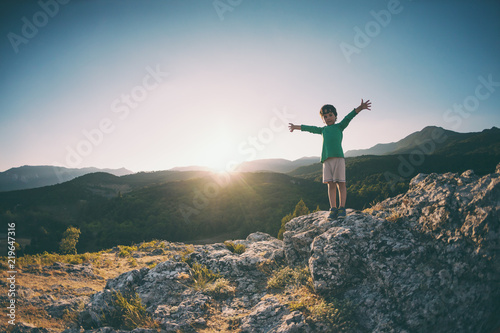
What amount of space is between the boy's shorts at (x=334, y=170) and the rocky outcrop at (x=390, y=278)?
1291 millimetres

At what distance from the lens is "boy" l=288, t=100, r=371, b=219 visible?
5777 millimetres

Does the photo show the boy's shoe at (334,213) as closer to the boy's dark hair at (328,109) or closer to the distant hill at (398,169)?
the boy's dark hair at (328,109)

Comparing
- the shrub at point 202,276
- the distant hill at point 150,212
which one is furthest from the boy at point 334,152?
the distant hill at point 150,212

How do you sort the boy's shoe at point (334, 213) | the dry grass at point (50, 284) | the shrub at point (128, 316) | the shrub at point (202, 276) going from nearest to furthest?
the shrub at point (128, 316) < the dry grass at point (50, 284) < the boy's shoe at point (334, 213) < the shrub at point (202, 276)

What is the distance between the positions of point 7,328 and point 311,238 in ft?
26.0

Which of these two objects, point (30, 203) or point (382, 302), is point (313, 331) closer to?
point (382, 302)

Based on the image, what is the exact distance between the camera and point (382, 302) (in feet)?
14.3

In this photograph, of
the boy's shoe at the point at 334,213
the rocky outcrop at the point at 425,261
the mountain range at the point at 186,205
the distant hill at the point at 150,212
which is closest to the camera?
the rocky outcrop at the point at 425,261

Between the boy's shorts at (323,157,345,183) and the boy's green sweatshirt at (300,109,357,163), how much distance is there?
0.14 meters

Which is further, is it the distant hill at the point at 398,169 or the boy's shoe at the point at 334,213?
the distant hill at the point at 398,169

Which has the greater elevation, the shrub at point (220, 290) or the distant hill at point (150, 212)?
the shrub at point (220, 290)

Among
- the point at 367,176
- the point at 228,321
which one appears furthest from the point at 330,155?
the point at 367,176

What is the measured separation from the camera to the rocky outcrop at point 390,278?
395 cm

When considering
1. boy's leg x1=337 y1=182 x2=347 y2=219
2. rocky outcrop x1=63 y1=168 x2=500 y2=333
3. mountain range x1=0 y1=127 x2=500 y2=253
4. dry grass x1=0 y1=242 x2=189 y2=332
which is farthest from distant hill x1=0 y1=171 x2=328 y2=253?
boy's leg x1=337 y1=182 x2=347 y2=219
